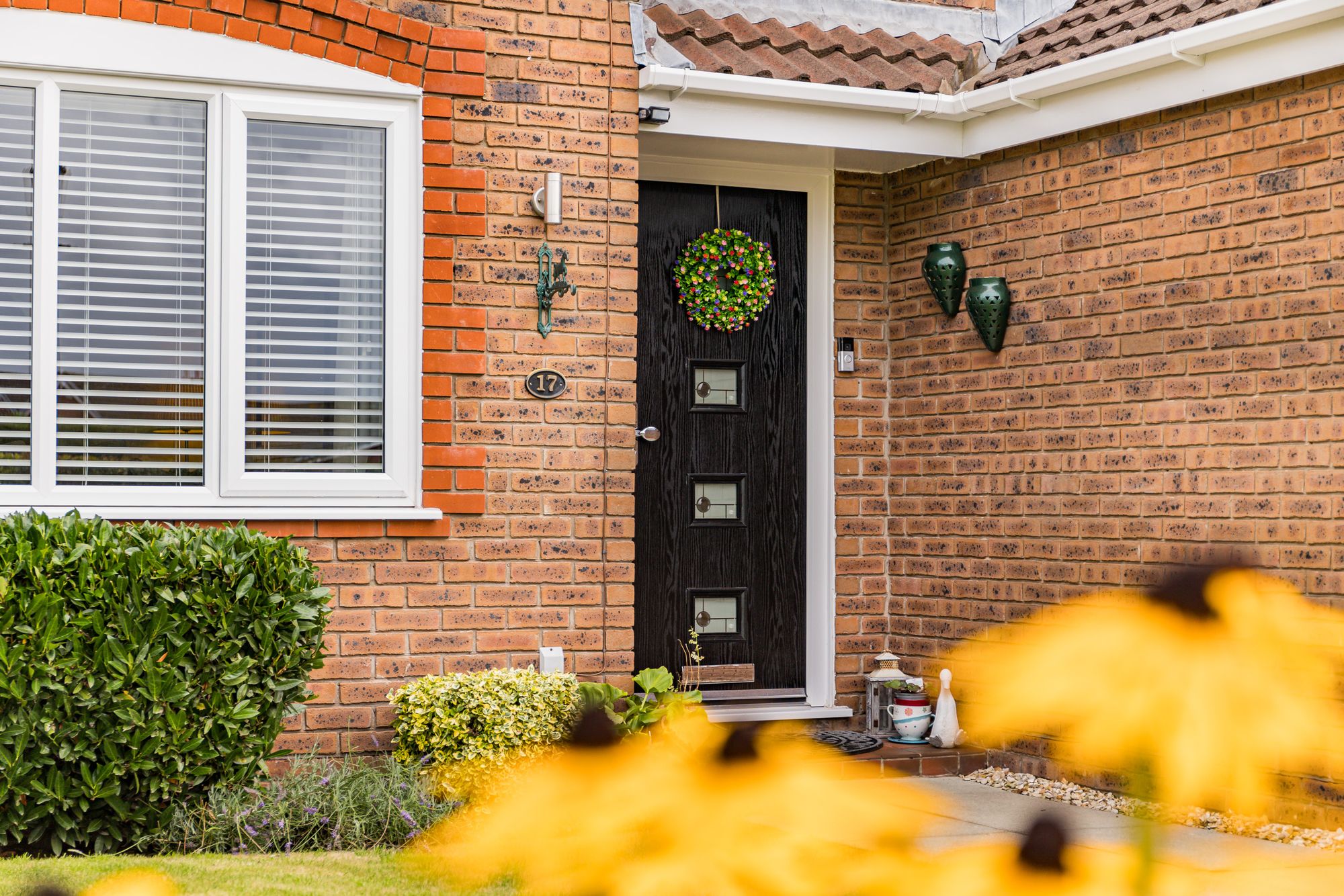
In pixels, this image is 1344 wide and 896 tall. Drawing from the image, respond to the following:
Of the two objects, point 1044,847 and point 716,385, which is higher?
point 716,385

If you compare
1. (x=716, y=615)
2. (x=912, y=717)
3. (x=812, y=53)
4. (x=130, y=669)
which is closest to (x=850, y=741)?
(x=912, y=717)

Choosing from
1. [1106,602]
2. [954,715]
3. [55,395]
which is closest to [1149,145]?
[954,715]

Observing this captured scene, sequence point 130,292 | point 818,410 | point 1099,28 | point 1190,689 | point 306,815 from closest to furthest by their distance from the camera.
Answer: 1. point 1190,689
2. point 306,815
3. point 130,292
4. point 1099,28
5. point 818,410

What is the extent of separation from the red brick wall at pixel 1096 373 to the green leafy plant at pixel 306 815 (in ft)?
8.83

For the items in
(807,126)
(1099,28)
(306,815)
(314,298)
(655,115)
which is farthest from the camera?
(807,126)

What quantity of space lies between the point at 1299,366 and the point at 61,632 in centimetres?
438

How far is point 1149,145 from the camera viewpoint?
6043 mm

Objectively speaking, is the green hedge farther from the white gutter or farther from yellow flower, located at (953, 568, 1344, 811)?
yellow flower, located at (953, 568, 1344, 811)

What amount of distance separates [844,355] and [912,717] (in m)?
1.83

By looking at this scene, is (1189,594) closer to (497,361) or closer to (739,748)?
(739,748)

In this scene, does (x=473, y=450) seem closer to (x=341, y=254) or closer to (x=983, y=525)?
(x=341, y=254)

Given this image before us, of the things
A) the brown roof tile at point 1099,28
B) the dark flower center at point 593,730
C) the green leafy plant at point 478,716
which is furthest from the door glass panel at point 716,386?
the dark flower center at point 593,730

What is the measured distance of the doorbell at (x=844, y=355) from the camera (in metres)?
7.29

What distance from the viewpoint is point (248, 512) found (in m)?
5.34
